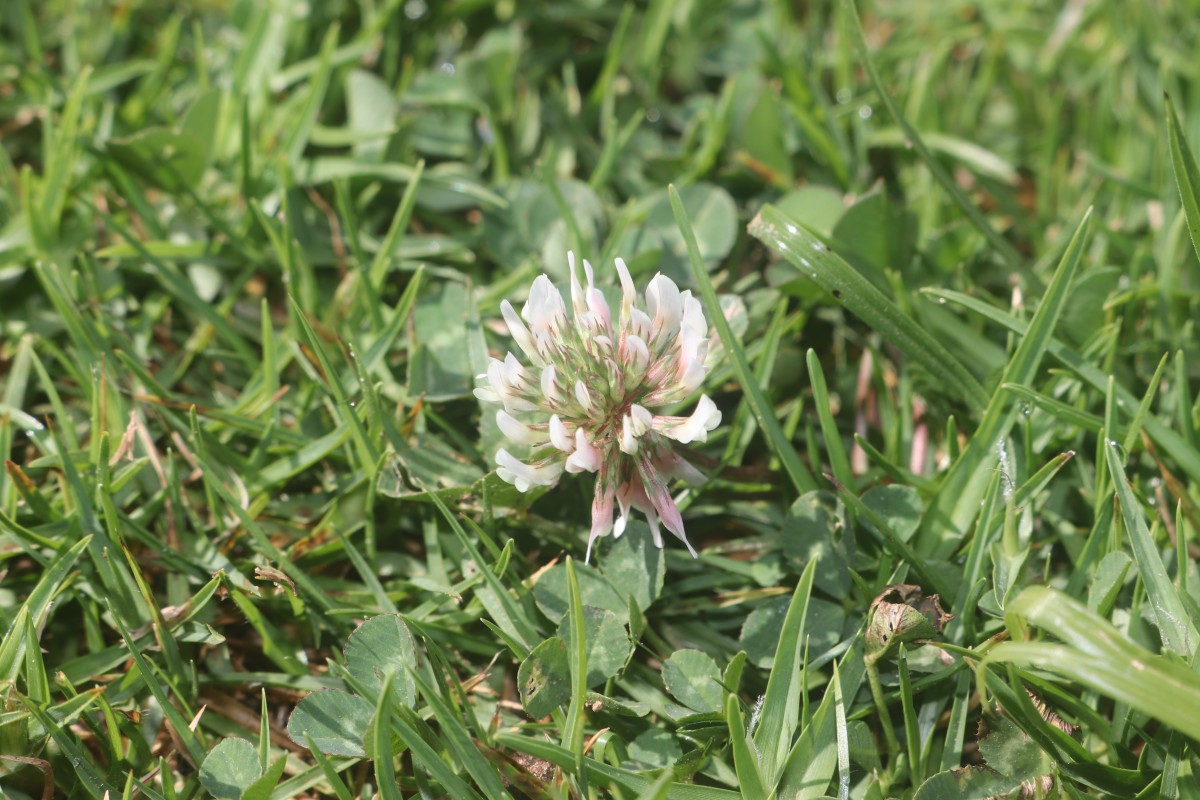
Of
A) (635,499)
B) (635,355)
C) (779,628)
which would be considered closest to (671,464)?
(635,499)

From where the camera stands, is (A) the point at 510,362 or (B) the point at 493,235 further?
(B) the point at 493,235

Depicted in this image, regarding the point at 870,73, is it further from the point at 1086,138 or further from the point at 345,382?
the point at 345,382

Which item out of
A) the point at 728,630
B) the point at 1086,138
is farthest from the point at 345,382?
the point at 1086,138

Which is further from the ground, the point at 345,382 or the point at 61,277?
the point at 61,277

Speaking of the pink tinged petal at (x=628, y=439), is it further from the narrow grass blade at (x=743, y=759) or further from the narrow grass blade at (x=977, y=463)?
the narrow grass blade at (x=977, y=463)

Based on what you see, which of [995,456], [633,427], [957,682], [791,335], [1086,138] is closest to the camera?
[633,427]

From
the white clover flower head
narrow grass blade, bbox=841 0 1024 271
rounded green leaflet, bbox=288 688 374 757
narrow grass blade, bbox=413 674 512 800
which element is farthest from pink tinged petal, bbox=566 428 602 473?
narrow grass blade, bbox=841 0 1024 271

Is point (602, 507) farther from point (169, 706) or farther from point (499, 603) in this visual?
point (169, 706)
